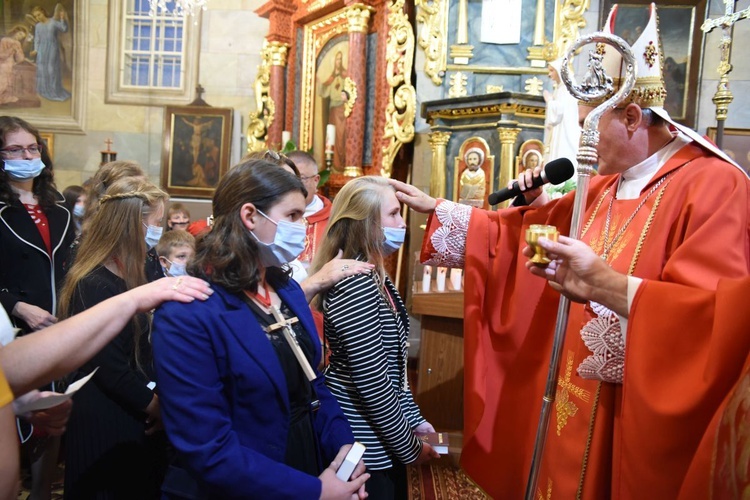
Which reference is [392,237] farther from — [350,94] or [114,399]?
A: [350,94]

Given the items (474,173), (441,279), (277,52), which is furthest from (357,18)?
(441,279)

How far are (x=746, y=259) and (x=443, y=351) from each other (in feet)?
8.78

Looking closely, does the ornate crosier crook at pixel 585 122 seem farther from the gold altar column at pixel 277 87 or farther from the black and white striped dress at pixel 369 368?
the gold altar column at pixel 277 87

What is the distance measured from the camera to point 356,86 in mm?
7773

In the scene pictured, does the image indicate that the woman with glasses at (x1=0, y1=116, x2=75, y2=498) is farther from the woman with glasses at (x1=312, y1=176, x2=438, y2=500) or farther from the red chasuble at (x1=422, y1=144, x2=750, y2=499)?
the red chasuble at (x1=422, y1=144, x2=750, y2=499)

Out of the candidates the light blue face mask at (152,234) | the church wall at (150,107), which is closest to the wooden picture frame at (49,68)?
the church wall at (150,107)

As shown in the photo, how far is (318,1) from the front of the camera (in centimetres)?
855

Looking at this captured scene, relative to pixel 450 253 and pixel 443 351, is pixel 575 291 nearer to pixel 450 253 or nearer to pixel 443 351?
pixel 450 253

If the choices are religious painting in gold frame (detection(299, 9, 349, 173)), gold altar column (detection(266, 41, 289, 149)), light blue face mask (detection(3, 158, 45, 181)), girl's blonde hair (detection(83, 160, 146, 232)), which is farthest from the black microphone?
gold altar column (detection(266, 41, 289, 149))

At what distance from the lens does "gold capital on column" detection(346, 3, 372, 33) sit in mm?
7699

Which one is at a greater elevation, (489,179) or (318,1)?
(318,1)

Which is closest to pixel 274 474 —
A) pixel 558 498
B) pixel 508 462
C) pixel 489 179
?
pixel 558 498

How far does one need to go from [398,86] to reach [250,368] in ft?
20.7

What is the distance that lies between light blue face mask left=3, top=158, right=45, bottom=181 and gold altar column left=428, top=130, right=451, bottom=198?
408 cm
